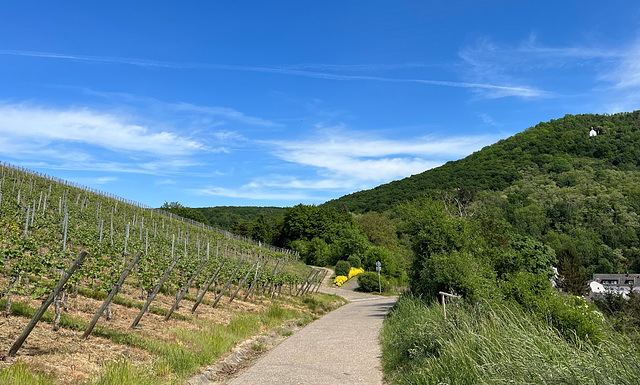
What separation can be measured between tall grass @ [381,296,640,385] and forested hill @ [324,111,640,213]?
354ft

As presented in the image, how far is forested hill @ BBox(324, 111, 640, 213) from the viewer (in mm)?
122562

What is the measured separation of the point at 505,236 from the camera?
144ft

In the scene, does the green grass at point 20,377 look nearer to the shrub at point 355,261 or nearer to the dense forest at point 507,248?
the dense forest at point 507,248

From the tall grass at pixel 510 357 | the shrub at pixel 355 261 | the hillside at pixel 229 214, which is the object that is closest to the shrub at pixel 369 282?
the shrub at pixel 355 261

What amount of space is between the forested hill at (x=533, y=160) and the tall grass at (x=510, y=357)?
354 feet

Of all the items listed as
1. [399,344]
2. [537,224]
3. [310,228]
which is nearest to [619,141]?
[537,224]

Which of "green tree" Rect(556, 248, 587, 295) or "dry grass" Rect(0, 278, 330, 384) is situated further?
"green tree" Rect(556, 248, 587, 295)

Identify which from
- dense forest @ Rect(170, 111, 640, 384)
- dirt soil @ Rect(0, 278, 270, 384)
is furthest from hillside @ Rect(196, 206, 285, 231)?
dirt soil @ Rect(0, 278, 270, 384)

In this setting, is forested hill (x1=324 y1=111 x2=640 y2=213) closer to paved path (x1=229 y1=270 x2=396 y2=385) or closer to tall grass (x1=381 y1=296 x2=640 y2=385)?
paved path (x1=229 y1=270 x2=396 y2=385)

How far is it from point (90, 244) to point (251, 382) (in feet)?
33.3

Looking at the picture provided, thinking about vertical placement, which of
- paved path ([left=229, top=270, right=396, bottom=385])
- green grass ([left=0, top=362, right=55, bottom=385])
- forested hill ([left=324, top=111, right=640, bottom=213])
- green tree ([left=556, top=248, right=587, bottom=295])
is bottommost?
green tree ([left=556, top=248, right=587, bottom=295])

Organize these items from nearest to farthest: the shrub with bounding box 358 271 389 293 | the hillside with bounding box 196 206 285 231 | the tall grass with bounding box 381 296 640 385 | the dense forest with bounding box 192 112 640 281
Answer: the tall grass with bounding box 381 296 640 385 < the shrub with bounding box 358 271 389 293 < the dense forest with bounding box 192 112 640 281 < the hillside with bounding box 196 206 285 231

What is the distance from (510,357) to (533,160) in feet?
460

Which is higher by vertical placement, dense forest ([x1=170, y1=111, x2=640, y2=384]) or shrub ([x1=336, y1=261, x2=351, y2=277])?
dense forest ([x1=170, y1=111, x2=640, y2=384])
